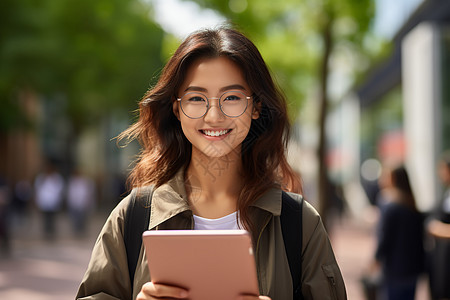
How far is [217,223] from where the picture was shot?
2.23m

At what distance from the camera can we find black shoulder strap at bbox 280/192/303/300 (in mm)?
2115

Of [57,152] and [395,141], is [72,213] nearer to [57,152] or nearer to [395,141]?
[395,141]

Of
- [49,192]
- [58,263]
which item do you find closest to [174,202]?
[58,263]

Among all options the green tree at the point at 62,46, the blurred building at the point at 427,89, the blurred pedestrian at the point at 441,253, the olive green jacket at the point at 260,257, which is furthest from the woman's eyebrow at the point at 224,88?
the green tree at the point at 62,46

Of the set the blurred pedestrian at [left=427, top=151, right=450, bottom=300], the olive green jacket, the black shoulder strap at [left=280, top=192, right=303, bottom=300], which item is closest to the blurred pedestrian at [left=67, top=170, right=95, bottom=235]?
the blurred pedestrian at [left=427, top=151, right=450, bottom=300]

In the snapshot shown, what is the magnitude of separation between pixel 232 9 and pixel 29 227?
12784 millimetres

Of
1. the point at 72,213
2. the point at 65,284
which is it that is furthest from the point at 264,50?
the point at 72,213

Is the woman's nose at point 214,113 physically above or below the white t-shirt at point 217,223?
above

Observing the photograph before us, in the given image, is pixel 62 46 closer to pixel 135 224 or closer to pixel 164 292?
pixel 135 224

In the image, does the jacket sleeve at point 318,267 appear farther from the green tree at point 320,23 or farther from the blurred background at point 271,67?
the green tree at point 320,23

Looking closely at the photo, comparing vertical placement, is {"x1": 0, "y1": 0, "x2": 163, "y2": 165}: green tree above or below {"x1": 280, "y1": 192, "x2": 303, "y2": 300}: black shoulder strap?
above

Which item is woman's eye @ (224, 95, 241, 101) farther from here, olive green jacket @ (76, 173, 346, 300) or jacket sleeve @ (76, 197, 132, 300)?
jacket sleeve @ (76, 197, 132, 300)

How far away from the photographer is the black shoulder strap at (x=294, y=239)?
6.94 feet

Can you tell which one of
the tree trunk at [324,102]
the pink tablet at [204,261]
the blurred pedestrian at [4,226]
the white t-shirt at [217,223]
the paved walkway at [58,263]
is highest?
the tree trunk at [324,102]
